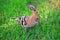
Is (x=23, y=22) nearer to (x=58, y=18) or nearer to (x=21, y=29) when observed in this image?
(x=21, y=29)

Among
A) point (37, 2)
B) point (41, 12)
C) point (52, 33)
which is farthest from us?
point (37, 2)

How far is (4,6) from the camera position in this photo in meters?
6.11

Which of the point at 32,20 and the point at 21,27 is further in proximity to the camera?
the point at 21,27

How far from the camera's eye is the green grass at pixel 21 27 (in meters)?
5.08

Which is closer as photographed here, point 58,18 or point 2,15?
point 58,18

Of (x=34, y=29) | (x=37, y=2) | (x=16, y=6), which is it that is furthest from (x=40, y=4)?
(x=34, y=29)

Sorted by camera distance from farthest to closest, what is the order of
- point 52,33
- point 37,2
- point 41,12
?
point 37,2
point 41,12
point 52,33

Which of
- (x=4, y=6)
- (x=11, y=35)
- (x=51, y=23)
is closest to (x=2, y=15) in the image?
(x=4, y=6)

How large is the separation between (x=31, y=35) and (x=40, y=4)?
1.17 meters

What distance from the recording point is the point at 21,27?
5266mm

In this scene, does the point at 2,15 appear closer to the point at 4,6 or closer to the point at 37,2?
the point at 4,6

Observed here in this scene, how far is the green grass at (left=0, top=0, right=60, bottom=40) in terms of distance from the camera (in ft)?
16.7

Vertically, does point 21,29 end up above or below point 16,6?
below

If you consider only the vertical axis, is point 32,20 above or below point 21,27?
above
